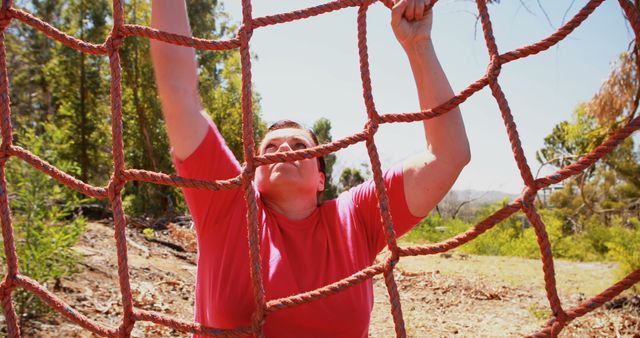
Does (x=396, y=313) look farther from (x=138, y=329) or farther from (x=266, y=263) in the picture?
(x=138, y=329)

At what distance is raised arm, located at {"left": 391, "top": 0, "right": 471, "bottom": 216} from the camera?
992 mm

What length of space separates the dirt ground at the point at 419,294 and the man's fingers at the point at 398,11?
7.82ft

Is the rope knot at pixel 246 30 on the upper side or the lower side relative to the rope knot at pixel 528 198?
upper

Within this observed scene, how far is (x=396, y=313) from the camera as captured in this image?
889 millimetres

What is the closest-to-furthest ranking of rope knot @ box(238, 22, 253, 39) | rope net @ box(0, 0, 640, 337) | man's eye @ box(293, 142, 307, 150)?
rope net @ box(0, 0, 640, 337) < rope knot @ box(238, 22, 253, 39) < man's eye @ box(293, 142, 307, 150)

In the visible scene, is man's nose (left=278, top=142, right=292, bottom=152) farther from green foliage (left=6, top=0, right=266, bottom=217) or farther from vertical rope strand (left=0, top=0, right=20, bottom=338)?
green foliage (left=6, top=0, right=266, bottom=217)

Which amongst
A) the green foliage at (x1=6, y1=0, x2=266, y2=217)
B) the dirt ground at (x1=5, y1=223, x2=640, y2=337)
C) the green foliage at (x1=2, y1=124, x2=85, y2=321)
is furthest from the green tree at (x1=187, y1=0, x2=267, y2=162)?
the green foliage at (x1=2, y1=124, x2=85, y2=321)

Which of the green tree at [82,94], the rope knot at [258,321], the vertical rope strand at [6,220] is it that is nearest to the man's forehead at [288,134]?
the rope knot at [258,321]

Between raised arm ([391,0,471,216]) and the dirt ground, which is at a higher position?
raised arm ([391,0,471,216])

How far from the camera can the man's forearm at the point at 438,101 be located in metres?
0.99

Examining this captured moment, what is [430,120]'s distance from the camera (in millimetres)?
1023

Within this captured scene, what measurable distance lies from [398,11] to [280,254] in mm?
578

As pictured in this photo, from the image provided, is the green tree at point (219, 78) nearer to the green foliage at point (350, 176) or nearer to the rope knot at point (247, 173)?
the green foliage at point (350, 176)

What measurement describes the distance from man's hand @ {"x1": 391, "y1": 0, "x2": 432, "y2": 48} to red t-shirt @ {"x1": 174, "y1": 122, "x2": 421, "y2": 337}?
0.28 metres
